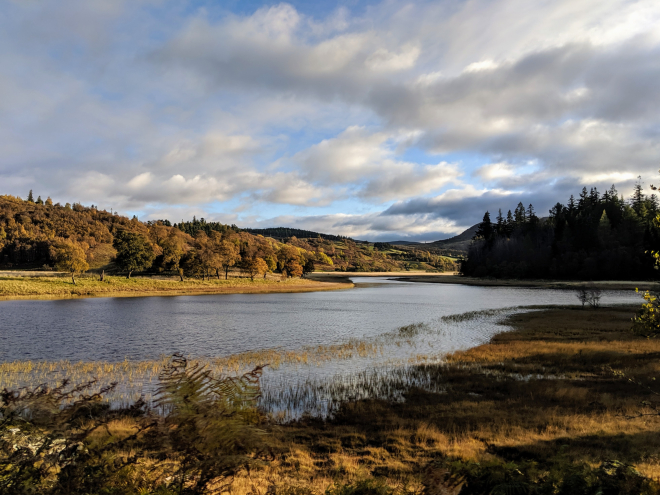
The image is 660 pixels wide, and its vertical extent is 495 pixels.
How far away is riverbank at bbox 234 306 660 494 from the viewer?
8.82 meters

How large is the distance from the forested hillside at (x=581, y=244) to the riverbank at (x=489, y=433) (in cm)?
11187

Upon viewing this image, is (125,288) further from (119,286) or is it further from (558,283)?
(558,283)

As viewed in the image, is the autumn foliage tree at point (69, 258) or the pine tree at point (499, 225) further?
the pine tree at point (499, 225)

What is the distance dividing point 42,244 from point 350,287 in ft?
440

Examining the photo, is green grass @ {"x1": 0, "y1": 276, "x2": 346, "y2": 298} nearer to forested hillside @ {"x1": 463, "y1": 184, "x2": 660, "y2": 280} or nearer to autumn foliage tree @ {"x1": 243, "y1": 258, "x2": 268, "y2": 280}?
autumn foliage tree @ {"x1": 243, "y1": 258, "x2": 268, "y2": 280}

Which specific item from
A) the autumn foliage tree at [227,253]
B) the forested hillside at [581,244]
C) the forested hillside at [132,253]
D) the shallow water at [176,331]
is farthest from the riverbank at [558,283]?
the autumn foliage tree at [227,253]

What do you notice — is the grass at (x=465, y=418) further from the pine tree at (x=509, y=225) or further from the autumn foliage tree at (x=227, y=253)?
the pine tree at (x=509, y=225)

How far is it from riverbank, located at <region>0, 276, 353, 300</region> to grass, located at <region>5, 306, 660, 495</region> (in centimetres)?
6938

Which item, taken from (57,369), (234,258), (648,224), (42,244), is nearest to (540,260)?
(648,224)

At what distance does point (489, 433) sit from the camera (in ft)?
40.2

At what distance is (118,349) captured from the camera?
29.7 m

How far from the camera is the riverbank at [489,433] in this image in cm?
882

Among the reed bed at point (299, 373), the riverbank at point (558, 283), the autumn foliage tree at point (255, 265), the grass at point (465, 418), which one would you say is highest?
the autumn foliage tree at point (255, 265)

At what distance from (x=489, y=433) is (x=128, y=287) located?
98.4m
